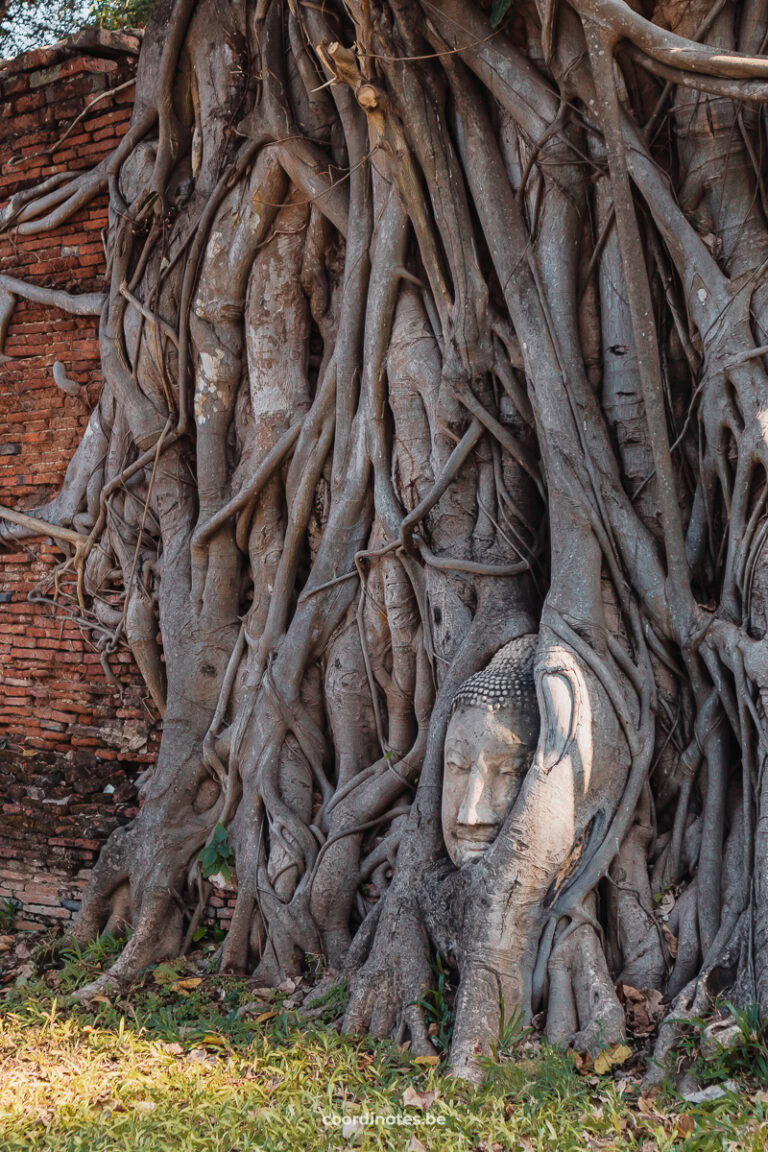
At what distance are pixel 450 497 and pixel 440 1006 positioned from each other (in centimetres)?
187

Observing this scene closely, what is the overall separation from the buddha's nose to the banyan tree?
0.7 inches

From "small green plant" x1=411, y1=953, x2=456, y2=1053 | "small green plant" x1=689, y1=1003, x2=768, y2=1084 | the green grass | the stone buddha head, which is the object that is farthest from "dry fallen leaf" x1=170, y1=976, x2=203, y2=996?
"small green plant" x1=689, y1=1003, x2=768, y2=1084

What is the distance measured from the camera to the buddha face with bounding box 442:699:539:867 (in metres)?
3.71

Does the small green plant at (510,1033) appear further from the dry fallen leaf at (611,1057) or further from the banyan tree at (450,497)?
the dry fallen leaf at (611,1057)

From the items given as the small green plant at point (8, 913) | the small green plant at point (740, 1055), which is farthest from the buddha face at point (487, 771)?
the small green plant at point (8, 913)

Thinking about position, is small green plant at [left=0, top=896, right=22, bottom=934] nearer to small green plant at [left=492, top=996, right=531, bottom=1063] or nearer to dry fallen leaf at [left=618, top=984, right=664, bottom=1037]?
small green plant at [left=492, top=996, right=531, bottom=1063]

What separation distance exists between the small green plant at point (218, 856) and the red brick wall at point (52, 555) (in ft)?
3.03

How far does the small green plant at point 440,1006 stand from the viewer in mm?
3572

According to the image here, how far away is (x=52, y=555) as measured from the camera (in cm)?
614

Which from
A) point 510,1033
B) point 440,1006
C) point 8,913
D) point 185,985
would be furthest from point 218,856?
→ point 510,1033

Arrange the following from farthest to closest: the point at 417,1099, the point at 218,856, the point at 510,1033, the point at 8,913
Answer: the point at 8,913
the point at 218,856
the point at 510,1033
the point at 417,1099

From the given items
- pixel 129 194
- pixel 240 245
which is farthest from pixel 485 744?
pixel 129 194

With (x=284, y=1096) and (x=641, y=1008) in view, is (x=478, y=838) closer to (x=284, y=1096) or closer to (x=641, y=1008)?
(x=641, y=1008)

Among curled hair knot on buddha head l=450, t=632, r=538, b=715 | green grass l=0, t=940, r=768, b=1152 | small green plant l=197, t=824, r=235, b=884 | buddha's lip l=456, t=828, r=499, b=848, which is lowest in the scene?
green grass l=0, t=940, r=768, b=1152
